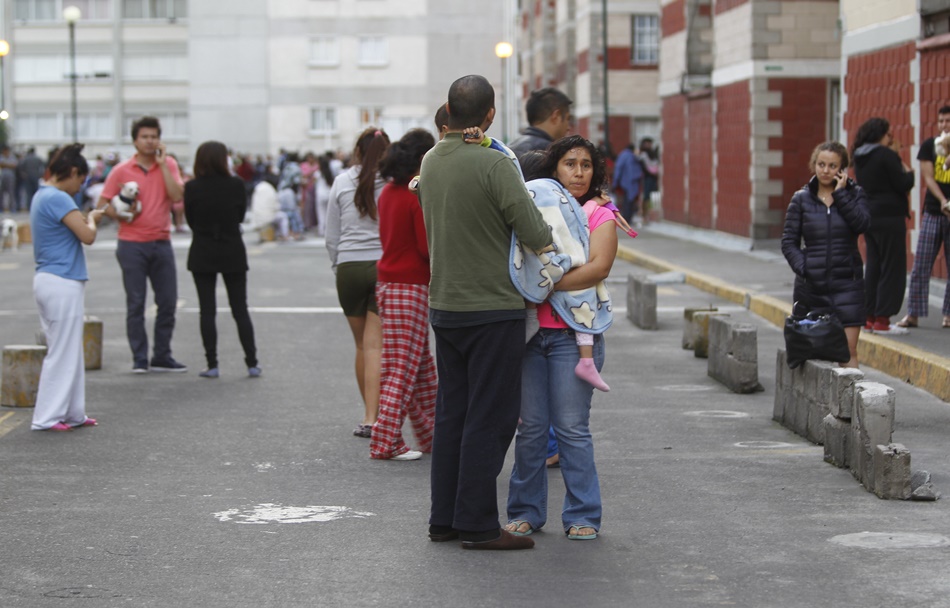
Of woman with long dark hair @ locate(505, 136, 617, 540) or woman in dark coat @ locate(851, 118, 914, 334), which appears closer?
woman with long dark hair @ locate(505, 136, 617, 540)

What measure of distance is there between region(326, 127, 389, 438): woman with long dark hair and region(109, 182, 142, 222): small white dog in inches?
Result: 129

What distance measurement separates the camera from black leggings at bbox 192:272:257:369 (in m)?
12.4

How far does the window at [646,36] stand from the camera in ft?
160

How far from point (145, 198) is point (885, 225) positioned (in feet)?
20.5

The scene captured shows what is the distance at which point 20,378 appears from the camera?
11086 millimetres

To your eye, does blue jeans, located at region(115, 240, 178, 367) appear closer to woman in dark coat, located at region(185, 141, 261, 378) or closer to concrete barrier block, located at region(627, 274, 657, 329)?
woman in dark coat, located at region(185, 141, 261, 378)

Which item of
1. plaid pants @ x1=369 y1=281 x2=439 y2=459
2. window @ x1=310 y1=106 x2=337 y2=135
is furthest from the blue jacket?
window @ x1=310 y1=106 x2=337 y2=135

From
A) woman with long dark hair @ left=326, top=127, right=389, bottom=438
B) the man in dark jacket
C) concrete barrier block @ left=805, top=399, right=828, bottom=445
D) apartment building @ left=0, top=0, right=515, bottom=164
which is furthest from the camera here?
apartment building @ left=0, top=0, right=515, bottom=164

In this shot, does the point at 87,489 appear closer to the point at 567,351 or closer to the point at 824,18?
the point at 567,351

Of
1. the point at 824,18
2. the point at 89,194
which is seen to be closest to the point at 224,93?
the point at 89,194

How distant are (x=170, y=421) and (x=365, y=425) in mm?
1504

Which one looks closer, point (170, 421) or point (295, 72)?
point (170, 421)

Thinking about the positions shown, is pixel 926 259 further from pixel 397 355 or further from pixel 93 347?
pixel 93 347

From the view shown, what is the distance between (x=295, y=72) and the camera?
70.2m
